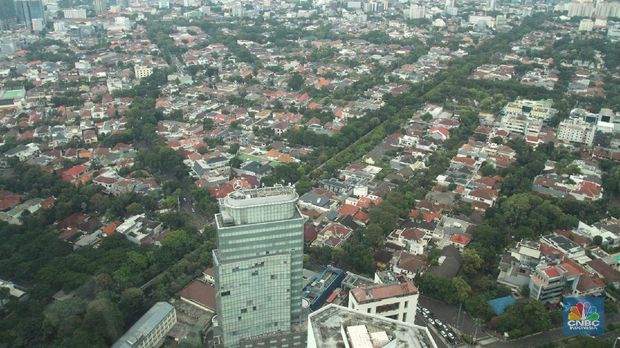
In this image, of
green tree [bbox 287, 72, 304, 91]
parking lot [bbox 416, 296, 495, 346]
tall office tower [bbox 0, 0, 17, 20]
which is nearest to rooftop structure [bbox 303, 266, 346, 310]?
parking lot [bbox 416, 296, 495, 346]

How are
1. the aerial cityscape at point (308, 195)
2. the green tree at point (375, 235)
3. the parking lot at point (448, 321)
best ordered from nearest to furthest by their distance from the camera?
the aerial cityscape at point (308, 195) → the parking lot at point (448, 321) → the green tree at point (375, 235)

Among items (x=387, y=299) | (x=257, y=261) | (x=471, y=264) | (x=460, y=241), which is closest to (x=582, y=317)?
(x=471, y=264)

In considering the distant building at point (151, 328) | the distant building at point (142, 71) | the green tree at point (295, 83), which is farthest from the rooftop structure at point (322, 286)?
the distant building at point (142, 71)

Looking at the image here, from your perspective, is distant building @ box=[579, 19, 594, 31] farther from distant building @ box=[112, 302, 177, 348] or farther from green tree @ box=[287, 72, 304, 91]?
distant building @ box=[112, 302, 177, 348]

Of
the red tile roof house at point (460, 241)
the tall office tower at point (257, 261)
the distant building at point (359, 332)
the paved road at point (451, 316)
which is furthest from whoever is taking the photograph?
the red tile roof house at point (460, 241)

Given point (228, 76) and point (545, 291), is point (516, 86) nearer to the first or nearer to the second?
point (228, 76)

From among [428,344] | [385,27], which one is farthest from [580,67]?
[428,344]

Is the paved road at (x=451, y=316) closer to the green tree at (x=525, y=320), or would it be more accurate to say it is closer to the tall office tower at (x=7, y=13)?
the green tree at (x=525, y=320)

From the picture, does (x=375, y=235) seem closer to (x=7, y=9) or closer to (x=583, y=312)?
(x=583, y=312)
